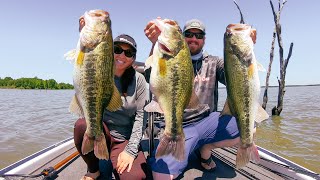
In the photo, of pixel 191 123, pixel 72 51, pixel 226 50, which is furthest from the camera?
pixel 191 123

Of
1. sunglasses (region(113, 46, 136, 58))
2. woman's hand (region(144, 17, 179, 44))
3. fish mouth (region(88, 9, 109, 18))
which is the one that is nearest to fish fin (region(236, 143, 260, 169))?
woman's hand (region(144, 17, 179, 44))

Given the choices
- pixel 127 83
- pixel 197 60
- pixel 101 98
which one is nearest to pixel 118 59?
pixel 127 83

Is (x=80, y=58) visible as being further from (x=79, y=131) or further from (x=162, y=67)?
(x=79, y=131)

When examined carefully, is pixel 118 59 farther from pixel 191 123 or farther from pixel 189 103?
pixel 191 123

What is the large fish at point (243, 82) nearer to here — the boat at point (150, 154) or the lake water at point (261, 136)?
the boat at point (150, 154)

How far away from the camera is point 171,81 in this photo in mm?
3121

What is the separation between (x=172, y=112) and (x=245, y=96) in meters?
0.94

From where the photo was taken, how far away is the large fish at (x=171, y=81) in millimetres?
3064

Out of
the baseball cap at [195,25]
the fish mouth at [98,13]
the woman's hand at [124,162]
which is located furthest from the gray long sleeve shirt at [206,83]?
the fish mouth at [98,13]

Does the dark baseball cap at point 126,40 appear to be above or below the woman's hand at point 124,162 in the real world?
above

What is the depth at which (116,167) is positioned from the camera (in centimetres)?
402

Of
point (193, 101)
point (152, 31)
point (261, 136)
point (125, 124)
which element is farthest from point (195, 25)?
point (261, 136)

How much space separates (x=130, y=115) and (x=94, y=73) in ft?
4.88

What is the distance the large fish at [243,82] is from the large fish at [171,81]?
0.55m
